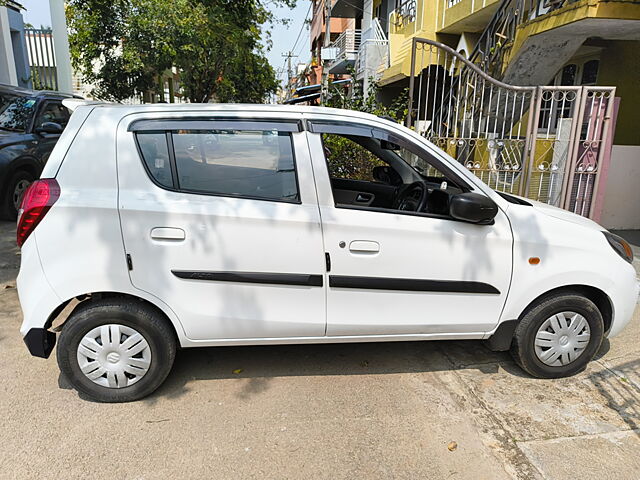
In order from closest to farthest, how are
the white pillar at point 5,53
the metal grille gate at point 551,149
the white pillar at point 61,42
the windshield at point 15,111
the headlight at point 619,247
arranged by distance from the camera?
the headlight at point 619,247 < the metal grille gate at point 551,149 < the windshield at point 15,111 < the white pillar at point 61,42 < the white pillar at point 5,53

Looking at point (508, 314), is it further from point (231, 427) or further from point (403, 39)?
point (403, 39)

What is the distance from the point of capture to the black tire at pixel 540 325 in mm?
3295

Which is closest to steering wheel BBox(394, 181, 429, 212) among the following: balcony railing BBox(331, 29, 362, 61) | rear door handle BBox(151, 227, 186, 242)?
rear door handle BBox(151, 227, 186, 242)

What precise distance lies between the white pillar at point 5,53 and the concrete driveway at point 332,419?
1202cm

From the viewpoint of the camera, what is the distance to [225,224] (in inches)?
114

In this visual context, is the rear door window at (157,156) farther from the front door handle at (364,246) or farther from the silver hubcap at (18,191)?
the silver hubcap at (18,191)

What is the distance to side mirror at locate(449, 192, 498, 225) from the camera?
299 cm

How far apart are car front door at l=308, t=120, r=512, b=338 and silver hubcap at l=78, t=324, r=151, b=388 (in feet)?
Result: 3.92

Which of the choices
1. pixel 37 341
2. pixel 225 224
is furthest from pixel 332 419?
pixel 37 341

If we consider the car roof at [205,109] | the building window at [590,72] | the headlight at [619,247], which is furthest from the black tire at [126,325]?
the building window at [590,72]

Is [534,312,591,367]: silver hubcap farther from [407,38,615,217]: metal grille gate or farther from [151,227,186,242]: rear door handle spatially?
[407,38,615,217]: metal grille gate

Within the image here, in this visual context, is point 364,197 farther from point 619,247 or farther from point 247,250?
point 619,247

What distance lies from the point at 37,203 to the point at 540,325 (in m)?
3.29

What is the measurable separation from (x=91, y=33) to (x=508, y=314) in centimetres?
1475
